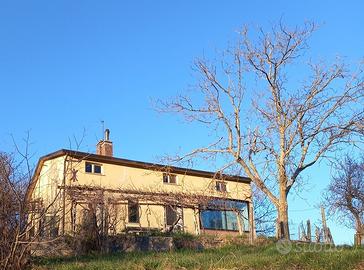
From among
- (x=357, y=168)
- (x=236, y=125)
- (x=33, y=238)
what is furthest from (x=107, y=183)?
(x=33, y=238)

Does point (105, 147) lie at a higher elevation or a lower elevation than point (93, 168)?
higher

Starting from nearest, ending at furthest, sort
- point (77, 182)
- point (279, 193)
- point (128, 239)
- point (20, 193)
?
point (20, 193)
point (128, 239)
point (279, 193)
point (77, 182)

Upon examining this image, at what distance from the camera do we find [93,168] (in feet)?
98.7

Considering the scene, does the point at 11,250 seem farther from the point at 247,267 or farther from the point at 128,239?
the point at 128,239

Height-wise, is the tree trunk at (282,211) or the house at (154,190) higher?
the house at (154,190)

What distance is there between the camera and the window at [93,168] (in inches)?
1168

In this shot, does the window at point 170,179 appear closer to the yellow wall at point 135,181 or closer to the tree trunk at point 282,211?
the yellow wall at point 135,181

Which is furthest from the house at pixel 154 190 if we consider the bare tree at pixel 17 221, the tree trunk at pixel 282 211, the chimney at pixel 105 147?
the bare tree at pixel 17 221

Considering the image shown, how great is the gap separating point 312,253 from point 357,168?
84.5ft

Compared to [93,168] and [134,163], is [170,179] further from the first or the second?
[93,168]

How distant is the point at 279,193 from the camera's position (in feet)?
74.3

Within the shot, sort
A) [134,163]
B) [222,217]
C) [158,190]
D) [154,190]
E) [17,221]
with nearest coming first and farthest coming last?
[17,221] < [158,190] < [154,190] < [134,163] < [222,217]

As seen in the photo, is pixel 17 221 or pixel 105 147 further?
pixel 105 147

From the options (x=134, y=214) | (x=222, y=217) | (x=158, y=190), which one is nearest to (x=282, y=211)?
(x=134, y=214)
